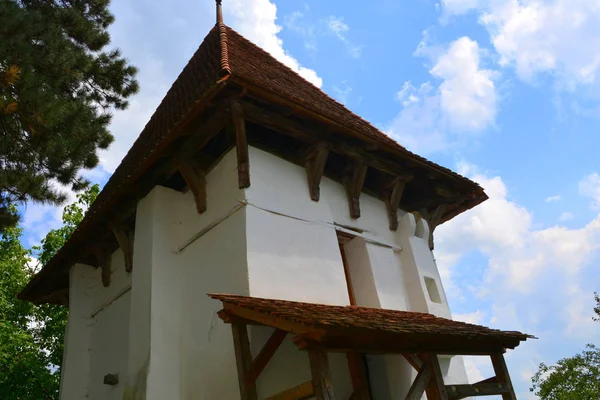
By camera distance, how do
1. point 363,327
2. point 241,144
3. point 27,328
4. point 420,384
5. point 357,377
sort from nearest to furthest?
point 363,327
point 420,384
point 357,377
point 241,144
point 27,328

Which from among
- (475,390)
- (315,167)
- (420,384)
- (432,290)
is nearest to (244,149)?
(315,167)

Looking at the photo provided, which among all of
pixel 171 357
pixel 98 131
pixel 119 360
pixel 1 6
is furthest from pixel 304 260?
pixel 1 6

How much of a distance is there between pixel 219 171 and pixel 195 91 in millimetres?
2235

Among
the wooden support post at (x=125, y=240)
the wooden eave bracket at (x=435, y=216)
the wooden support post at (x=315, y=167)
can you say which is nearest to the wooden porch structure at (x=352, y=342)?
the wooden support post at (x=315, y=167)

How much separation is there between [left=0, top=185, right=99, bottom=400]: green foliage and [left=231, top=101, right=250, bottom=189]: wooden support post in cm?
693

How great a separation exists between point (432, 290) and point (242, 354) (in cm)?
397

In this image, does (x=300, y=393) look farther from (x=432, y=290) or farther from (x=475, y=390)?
(x=432, y=290)

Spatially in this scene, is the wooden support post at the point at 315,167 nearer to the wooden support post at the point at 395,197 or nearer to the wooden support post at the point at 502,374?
the wooden support post at the point at 395,197

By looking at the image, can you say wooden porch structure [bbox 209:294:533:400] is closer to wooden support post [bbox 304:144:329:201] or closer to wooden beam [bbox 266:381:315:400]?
wooden beam [bbox 266:381:315:400]

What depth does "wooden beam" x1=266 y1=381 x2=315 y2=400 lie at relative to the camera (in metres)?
4.02

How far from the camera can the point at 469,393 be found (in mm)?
5086

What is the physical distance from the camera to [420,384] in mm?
4734

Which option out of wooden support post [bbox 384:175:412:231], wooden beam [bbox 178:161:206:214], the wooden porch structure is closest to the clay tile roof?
the wooden porch structure

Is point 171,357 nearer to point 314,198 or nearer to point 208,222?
point 208,222
